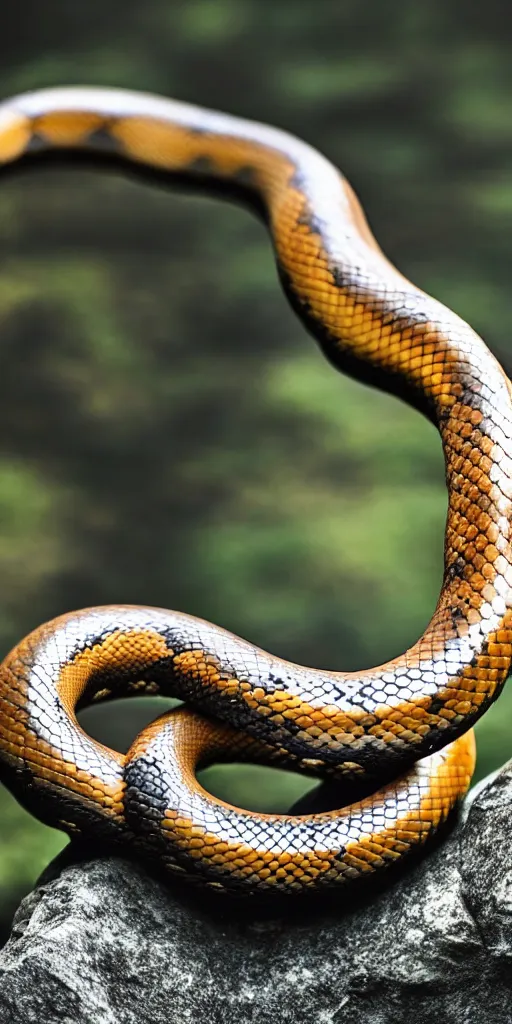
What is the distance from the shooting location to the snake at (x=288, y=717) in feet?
3.44

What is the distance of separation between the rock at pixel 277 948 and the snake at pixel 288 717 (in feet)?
0.12

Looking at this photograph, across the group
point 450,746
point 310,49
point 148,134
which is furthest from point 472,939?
point 310,49

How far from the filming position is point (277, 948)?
1.07m

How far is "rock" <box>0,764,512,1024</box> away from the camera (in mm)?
1007

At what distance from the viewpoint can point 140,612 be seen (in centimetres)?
119

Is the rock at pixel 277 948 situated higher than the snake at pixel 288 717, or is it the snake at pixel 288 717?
the snake at pixel 288 717

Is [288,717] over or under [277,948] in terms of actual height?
over

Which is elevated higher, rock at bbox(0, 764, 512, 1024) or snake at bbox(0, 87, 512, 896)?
snake at bbox(0, 87, 512, 896)

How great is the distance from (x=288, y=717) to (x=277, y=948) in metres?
0.21

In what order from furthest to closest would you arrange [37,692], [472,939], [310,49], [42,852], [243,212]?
[310,49], [243,212], [42,852], [37,692], [472,939]

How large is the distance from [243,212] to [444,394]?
0.69 metres

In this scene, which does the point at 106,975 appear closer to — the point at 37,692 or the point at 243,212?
the point at 37,692

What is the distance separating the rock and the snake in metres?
0.04

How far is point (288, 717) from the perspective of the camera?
108 centimetres
